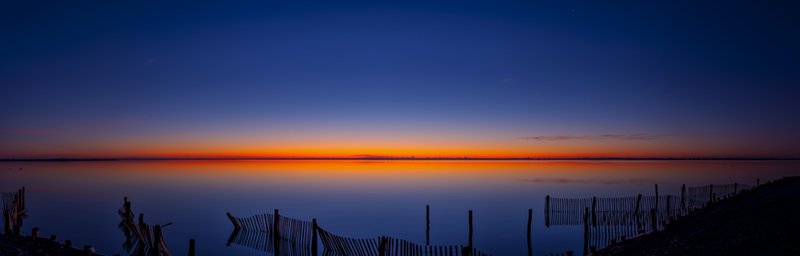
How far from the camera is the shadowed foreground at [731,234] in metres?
10.4

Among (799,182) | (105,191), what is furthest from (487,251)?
(105,191)

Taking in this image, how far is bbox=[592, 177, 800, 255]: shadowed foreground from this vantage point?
34.1 ft

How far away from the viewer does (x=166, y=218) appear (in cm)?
2972

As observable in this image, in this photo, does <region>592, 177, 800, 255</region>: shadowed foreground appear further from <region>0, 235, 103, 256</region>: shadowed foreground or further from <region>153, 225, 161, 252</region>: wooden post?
<region>0, 235, 103, 256</region>: shadowed foreground

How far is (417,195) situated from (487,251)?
23811mm

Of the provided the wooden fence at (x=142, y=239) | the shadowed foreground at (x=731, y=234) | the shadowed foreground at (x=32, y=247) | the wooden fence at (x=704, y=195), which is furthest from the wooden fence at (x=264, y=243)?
the wooden fence at (x=704, y=195)

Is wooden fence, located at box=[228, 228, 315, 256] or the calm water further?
the calm water

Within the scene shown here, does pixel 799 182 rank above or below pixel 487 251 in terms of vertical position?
above

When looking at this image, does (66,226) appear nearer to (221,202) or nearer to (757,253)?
(221,202)

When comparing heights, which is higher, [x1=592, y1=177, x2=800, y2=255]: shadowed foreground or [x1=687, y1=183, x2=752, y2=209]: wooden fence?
[x1=592, y1=177, x2=800, y2=255]: shadowed foreground

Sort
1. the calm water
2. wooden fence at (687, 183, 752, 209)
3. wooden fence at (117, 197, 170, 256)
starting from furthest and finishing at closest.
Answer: wooden fence at (687, 183, 752, 209) → the calm water → wooden fence at (117, 197, 170, 256)

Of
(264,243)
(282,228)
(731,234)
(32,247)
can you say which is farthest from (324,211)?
(731,234)

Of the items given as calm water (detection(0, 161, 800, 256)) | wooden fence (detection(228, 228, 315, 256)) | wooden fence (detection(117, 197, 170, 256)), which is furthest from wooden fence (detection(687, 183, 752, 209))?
wooden fence (detection(117, 197, 170, 256))

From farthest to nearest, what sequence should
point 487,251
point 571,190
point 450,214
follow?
point 571,190
point 450,214
point 487,251
